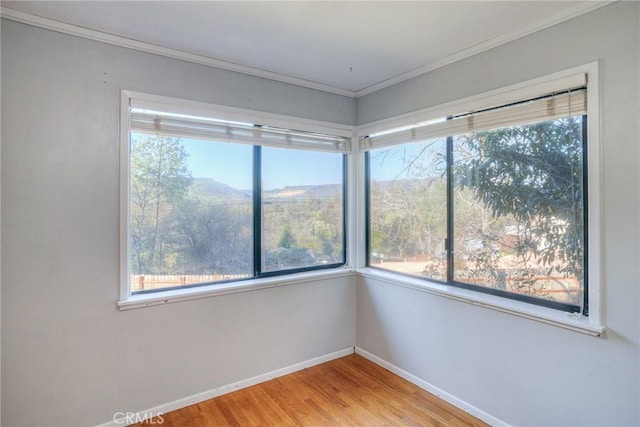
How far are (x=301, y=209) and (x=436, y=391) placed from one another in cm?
185

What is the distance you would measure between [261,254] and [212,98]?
1.32m

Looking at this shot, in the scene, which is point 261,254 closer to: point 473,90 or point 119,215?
point 119,215

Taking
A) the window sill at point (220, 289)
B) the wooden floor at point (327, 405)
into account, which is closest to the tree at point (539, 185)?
the wooden floor at point (327, 405)

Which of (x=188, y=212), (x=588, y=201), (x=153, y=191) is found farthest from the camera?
(x=188, y=212)

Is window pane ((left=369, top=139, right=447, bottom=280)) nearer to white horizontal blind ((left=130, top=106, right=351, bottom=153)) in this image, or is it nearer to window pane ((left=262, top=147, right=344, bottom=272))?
window pane ((left=262, top=147, right=344, bottom=272))

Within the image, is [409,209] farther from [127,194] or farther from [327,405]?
[127,194]

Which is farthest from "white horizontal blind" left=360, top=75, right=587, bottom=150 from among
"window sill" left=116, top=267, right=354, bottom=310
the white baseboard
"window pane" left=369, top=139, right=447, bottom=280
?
the white baseboard

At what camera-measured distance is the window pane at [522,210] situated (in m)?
1.88

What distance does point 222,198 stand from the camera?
2.62 m

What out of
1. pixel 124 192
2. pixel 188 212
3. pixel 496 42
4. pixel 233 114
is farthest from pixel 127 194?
pixel 496 42

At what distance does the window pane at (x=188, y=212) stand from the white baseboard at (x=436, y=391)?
142 centimetres

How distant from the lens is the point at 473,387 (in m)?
2.27
